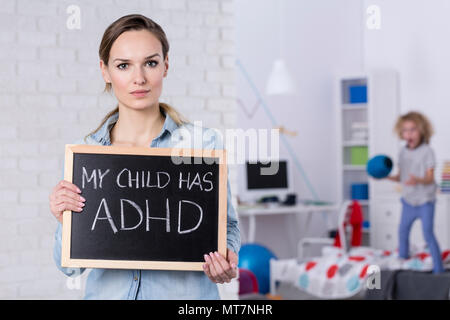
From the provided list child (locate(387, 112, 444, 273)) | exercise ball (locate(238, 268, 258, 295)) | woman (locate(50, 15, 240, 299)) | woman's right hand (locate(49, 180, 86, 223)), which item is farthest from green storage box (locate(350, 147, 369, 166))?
woman's right hand (locate(49, 180, 86, 223))

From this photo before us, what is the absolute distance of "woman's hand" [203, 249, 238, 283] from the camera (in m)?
1.24

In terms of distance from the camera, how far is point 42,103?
175 centimetres

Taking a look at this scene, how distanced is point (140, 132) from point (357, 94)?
12.6 ft

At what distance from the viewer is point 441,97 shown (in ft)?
14.1

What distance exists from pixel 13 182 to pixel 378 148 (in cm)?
361

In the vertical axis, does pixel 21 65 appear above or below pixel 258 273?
above

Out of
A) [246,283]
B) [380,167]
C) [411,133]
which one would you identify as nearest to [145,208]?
[246,283]

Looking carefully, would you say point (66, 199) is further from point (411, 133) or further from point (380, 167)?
point (411, 133)

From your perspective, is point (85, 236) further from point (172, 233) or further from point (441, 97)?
point (441, 97)

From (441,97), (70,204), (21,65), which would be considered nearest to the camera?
(70,204)

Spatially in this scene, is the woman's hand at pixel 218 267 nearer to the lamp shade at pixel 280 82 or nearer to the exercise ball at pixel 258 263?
the exercise ball at pixel 258 263

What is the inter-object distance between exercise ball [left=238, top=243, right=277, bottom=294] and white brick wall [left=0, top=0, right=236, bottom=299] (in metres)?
1.80

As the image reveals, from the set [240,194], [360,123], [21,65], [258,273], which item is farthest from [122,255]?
[360,123]

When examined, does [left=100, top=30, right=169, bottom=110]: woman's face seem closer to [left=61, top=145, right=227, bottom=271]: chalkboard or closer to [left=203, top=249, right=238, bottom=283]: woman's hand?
[left=61, top=145, right=227, bottom=271]: chalkboard
